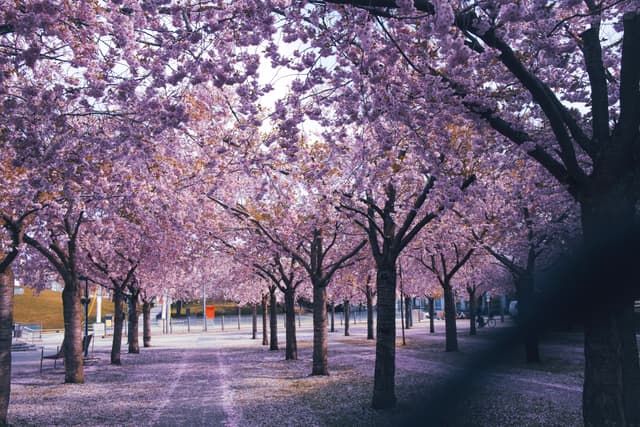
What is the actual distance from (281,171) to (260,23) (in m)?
7.58

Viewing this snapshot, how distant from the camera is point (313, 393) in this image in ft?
48.7

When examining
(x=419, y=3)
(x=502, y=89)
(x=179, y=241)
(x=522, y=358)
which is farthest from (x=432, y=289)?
(x=419, y=3)

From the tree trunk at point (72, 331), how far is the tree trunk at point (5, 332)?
6.62 metres

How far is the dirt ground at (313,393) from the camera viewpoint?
9780 millimetres

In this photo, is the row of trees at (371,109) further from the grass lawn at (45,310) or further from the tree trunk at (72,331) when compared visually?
the grass lawn at (45,310)

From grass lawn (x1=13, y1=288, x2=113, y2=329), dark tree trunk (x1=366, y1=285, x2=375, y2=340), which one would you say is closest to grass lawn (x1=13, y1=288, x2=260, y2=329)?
grass lawn (x1=13, y1=288, x2=113, y2=329)

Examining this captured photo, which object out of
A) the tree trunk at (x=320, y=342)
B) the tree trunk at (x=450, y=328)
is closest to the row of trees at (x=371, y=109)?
the tree trunk at (x=320, y=342)

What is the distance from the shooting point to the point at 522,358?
860 inches

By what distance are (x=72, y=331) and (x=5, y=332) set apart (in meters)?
6.80

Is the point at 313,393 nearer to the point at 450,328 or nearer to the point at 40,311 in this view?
the point at 450,328

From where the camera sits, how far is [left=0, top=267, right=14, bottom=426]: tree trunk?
10836 mm

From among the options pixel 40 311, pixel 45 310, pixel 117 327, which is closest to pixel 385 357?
pixel 117 327

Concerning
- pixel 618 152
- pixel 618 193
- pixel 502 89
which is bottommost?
pixel 618 193

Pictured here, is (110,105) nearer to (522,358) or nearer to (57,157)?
(57,157)
